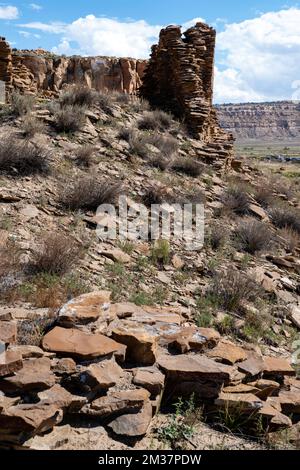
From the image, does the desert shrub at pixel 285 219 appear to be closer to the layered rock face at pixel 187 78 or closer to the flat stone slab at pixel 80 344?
the layered rock face at pixel 187 78

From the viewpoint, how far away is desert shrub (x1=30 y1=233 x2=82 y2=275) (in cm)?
543

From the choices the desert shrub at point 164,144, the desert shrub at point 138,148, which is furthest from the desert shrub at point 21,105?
the desert shrub at point 164,144

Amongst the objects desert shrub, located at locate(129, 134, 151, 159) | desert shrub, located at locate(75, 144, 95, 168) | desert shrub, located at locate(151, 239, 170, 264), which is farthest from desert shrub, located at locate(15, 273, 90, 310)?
desert shrub, located at locate(129, 134, 151, 159)

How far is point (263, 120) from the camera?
131 meters

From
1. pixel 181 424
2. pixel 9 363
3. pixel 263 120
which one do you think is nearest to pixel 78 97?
pixel 9 363

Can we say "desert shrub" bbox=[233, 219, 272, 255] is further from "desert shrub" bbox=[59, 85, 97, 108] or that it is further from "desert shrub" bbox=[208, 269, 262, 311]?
"desert shrub" bbox=[59, 85, 97, 108]

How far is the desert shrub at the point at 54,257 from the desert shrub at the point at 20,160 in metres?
2.42

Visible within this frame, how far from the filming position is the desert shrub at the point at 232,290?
6139 mm

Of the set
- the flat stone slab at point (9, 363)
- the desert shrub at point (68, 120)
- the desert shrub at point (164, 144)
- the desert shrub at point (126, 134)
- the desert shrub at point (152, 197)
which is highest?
the desert shrub at point (68, 120)

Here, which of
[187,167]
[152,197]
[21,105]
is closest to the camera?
[152,197]

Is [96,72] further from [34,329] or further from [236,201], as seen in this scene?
[34,329]

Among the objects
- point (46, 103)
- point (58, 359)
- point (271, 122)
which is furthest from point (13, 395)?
point (271, 122)

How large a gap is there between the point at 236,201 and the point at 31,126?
4.61 metres
